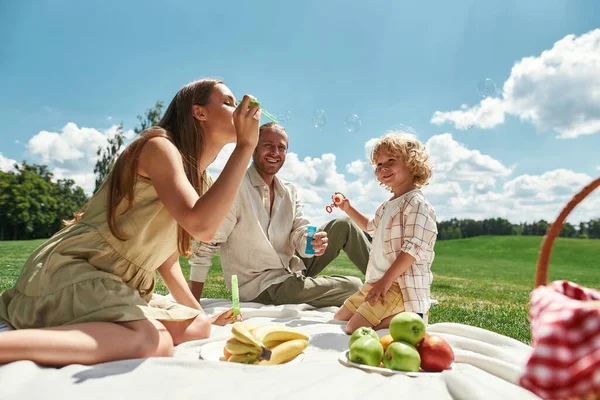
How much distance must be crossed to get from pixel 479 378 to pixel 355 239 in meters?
2.41

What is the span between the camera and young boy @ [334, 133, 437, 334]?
279 centimetres

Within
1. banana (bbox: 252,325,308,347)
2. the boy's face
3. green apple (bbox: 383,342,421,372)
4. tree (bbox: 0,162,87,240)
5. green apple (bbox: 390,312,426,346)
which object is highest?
tree (bbox: 0,162,87,240)

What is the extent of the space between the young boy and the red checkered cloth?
1.84 m

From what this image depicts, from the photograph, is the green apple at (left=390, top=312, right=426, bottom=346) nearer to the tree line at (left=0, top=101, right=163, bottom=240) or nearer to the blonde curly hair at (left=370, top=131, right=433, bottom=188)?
the blonde curly hair at (left=370, top=131, right=433, bottom=188)

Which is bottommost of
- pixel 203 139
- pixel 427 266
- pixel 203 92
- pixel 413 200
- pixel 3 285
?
pixel 3 285

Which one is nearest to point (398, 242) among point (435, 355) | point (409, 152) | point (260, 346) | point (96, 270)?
point (409, 152)

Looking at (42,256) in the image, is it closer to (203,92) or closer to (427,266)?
(203,92)

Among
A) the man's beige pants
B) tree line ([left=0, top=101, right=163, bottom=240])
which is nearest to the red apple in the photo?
the man's beige pants

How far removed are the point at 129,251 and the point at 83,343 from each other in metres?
0.49

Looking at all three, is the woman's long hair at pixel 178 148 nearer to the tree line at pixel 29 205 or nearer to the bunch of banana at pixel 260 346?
the bunch of banana at pixel 260 346

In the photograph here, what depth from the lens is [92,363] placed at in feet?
5.82

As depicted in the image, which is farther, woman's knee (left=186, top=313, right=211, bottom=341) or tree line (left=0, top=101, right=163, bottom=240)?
tree line (left=0, top=101, right=163, bottom=240)

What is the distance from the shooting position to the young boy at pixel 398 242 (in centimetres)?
279

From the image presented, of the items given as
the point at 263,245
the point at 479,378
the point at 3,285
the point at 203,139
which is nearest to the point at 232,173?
the point at 203,139
